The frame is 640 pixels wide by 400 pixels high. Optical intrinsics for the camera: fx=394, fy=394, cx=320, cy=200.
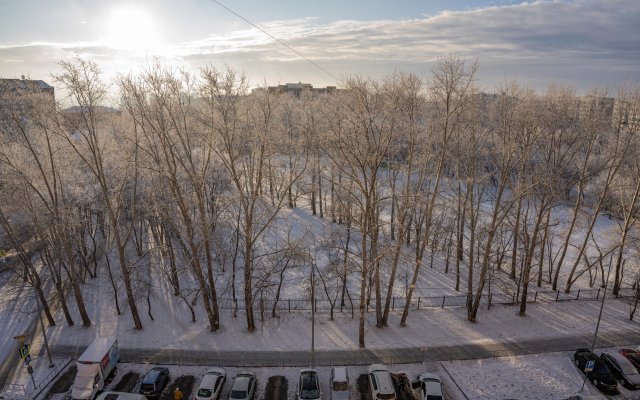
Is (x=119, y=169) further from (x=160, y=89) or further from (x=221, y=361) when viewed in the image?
(x=221, y=361)

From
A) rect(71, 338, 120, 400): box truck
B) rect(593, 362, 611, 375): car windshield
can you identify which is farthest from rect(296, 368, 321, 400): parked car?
rect(593, 362, 611, 375): car windshield

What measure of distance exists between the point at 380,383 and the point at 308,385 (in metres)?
2.84

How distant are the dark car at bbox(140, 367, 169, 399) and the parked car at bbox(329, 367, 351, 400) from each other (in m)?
6.93

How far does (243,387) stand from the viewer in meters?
15.4

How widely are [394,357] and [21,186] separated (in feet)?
66.6

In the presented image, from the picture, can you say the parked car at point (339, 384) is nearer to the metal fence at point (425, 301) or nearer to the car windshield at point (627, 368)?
the metal fence at point (425, 301)

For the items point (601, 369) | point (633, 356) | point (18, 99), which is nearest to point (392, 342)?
point (601, 369)

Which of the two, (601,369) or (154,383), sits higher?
(154,383)

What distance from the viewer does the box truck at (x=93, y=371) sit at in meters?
15.4

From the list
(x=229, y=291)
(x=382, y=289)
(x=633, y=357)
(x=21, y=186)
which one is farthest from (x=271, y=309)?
(x=633, y=357)

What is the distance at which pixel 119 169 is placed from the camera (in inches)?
1021

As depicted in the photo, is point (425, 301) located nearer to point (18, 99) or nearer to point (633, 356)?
point (633, 356)

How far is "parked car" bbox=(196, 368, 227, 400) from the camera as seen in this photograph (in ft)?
49.7

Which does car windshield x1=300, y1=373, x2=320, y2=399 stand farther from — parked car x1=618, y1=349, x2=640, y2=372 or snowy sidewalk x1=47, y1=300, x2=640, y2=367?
parked car x1=618, y1=349, x2=640, y2=372
